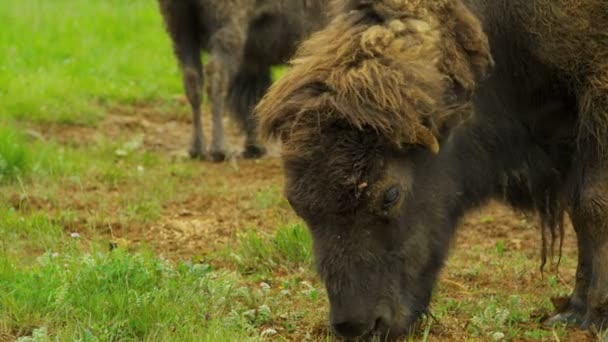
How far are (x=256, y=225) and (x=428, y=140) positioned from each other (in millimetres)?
2912

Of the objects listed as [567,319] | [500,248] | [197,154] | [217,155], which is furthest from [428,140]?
[197,154]

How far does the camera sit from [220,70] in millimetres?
9141

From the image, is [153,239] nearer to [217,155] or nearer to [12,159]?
[12,159]

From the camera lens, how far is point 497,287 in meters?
5.89

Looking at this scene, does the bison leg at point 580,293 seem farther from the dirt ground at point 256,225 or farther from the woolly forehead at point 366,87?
the woolly forehead at point 366,87

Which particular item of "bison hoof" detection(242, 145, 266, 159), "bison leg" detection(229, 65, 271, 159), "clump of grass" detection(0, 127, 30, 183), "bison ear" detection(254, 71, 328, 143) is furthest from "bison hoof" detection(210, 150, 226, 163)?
"bison ear" detection(254, 71, 328, 143)

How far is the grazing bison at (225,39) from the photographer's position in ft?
29.9

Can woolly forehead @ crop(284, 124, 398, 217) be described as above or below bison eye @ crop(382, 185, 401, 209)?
above

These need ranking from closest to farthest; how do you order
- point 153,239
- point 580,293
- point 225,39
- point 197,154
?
point 580,293
point 153,239
point 225,39
point 197,154

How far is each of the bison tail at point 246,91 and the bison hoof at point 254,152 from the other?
0.25 meters

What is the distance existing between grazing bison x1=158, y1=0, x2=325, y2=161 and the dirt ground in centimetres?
40

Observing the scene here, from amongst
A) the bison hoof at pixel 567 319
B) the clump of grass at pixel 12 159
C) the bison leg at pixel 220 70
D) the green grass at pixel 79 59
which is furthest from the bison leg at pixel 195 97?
the bison hoof at pixel 567 319

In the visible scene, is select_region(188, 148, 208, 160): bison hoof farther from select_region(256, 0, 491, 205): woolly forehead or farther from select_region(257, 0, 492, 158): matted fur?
select_region(256, 0, 491, 205): woolly forehead

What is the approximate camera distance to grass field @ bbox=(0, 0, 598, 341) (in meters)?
4.63
